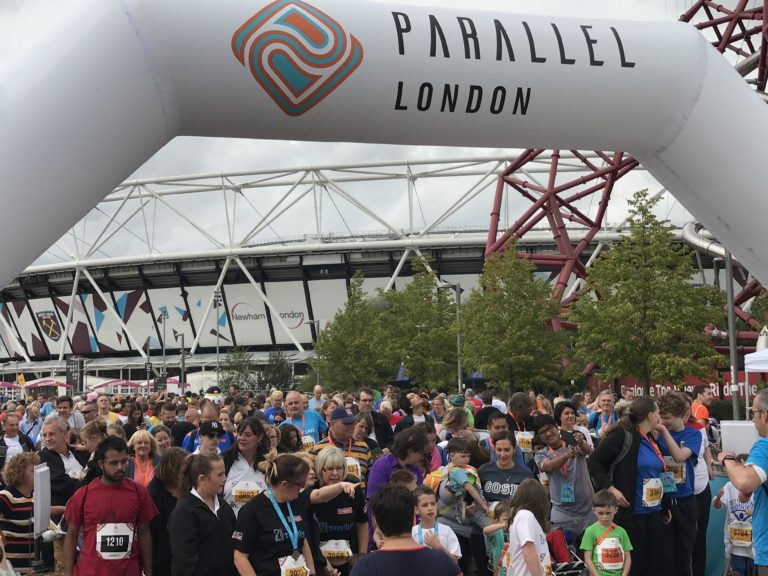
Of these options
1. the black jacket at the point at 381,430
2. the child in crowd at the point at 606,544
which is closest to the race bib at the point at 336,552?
the child in crowd at the point at 606,544

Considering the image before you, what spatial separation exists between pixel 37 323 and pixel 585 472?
3280 inches

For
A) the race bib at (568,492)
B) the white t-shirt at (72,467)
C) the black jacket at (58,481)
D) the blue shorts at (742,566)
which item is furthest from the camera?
the white t-shirt at (72,467)

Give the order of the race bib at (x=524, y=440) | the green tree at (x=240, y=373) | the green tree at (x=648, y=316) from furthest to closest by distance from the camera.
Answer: the green tree at (x=240, y=373)
the green tree at (x=648, y=316)
the race bib at (x=524, y=440)

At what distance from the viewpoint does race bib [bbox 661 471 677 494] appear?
303 inches

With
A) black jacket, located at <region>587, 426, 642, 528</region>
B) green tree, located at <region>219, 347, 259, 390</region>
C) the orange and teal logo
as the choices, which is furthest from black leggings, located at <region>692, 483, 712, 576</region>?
green tree, located at <region>219, 347, 259, 390</region>

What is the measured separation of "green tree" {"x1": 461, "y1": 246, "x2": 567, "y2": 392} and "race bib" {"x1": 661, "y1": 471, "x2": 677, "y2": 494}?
26.3 metres

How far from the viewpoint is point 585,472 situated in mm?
8008

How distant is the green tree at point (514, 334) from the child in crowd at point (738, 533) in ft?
82.2

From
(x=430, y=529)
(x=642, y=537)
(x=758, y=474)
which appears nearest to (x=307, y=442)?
(x=642, y=537)

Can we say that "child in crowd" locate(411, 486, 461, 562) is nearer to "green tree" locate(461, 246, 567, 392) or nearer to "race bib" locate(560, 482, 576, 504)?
"race bib" locate(560, 482, 576, 504)

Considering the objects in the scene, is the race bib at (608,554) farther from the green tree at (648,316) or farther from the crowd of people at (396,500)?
the green tree at (648,316)

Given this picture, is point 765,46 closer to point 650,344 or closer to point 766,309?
point 766,309

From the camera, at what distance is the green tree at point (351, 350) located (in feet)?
152

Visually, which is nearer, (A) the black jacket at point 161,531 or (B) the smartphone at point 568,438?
(A) the black jacket at point 161,531
